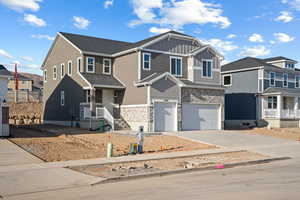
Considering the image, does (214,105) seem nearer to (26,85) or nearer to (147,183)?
(147,183)

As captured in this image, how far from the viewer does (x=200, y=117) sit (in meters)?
27.7

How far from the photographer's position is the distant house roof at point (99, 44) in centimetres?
2892

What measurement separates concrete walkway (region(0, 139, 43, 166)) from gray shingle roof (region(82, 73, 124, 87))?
1138 centimetres

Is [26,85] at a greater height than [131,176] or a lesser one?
greater

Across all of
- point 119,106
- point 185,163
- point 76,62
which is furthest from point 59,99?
point 185,163

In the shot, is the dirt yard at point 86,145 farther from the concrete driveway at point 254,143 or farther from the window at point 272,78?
the window at point 272,78

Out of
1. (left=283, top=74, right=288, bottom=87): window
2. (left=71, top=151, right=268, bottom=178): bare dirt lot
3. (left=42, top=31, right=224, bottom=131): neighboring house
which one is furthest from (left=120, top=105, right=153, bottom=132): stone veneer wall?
(left=283, top=74, right=288, bottom=87): window

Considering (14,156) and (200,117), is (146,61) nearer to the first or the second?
(200,117)

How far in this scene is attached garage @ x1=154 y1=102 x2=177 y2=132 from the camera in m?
25.2

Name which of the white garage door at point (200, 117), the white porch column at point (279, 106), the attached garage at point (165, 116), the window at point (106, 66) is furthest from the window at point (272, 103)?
the window at point (106, 66)

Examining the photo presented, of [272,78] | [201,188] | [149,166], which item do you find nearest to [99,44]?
[272,78]

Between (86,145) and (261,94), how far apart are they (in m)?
23.4

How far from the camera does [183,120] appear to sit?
26609mm

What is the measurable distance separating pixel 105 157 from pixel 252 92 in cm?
2556
